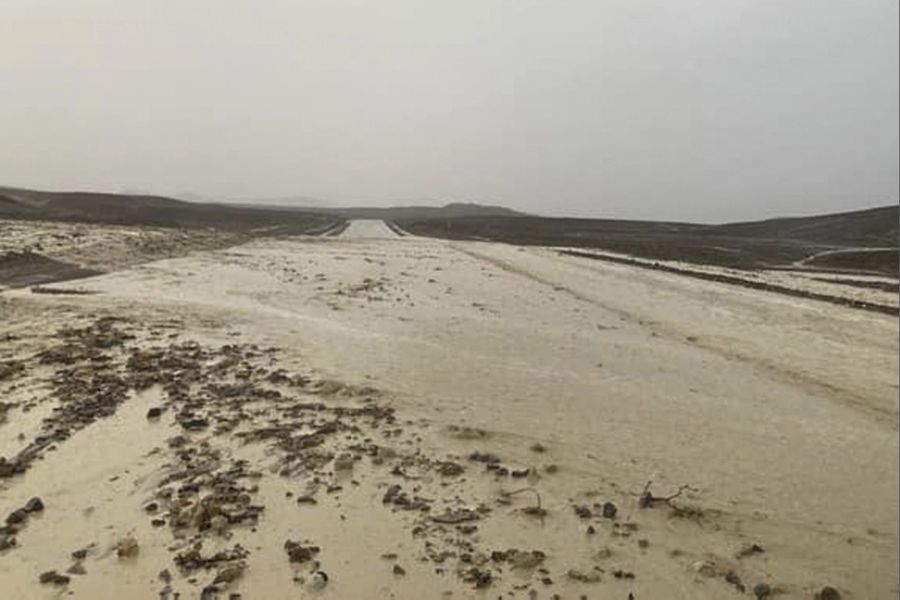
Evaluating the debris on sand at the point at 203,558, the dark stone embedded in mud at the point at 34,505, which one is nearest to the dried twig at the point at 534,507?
the debris on sand at the point at 203,558

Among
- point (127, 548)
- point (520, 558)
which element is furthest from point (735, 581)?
point (127, 548)

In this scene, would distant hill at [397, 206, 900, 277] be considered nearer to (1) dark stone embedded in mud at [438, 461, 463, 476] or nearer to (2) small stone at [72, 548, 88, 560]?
(1) dark stone embedded in mud at [438, 461, 463, 476]

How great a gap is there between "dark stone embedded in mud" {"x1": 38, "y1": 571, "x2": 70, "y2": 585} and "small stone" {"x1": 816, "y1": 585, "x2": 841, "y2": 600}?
4.94 m

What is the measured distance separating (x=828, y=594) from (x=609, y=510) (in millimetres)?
1753

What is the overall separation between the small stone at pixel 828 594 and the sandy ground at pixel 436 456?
67 millimetres

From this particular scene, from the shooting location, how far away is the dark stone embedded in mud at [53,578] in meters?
5.22

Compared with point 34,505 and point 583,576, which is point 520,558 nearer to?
point 583,576

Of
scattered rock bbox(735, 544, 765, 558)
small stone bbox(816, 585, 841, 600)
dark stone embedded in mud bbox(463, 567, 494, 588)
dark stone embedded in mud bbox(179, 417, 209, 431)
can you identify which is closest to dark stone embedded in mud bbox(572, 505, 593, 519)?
scattered rock bbox(735, 544, 765, 558)

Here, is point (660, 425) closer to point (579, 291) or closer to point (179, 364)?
point (179, 364)

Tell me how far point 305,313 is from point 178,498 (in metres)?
10.8

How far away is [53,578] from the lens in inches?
207

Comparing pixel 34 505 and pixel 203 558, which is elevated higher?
pixel 34 505

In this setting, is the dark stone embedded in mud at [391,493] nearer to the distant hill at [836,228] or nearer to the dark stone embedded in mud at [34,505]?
the dark stone embedded in mud at [34,505]

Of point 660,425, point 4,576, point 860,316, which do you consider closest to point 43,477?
point 4,576
